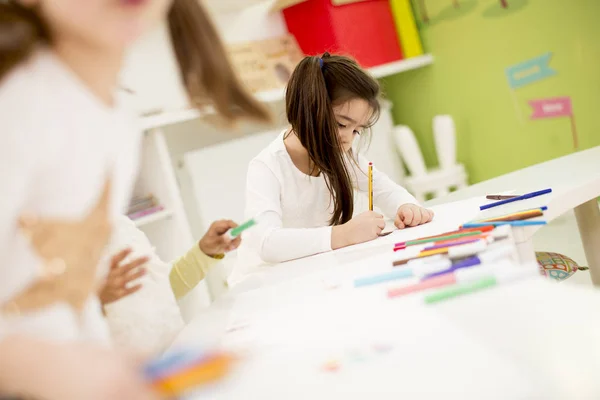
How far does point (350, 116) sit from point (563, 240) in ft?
3.68

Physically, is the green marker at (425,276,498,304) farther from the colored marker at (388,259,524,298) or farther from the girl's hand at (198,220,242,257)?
the girl's hand at (198,220,242,257)

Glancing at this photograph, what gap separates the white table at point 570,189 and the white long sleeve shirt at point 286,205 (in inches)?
6.1

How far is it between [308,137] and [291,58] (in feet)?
3.79

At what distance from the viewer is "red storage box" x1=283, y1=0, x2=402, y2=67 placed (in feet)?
7.00

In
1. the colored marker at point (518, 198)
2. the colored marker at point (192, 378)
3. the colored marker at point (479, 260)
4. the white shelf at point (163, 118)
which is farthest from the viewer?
the white shelf at point (163, 118)

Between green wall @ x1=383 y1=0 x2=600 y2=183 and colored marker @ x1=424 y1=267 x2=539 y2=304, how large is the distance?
1450 millimetres

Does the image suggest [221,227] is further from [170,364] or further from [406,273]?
[170,364]

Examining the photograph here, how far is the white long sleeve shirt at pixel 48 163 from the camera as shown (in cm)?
32

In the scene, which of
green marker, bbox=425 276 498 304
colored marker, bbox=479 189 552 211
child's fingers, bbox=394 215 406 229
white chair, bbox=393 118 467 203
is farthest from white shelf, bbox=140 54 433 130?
green marker, bbox=425 276 498 304

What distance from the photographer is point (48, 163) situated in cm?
34

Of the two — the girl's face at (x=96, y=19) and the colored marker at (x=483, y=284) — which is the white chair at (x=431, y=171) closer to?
the colored marker at (x=483, y=284)

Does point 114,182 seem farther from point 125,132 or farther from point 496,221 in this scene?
point 496,221

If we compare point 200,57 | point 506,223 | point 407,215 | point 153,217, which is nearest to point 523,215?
point 506,223

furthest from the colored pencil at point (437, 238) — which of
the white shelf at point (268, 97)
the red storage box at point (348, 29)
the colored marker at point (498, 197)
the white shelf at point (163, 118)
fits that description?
the red storage box at point (348, 29)
